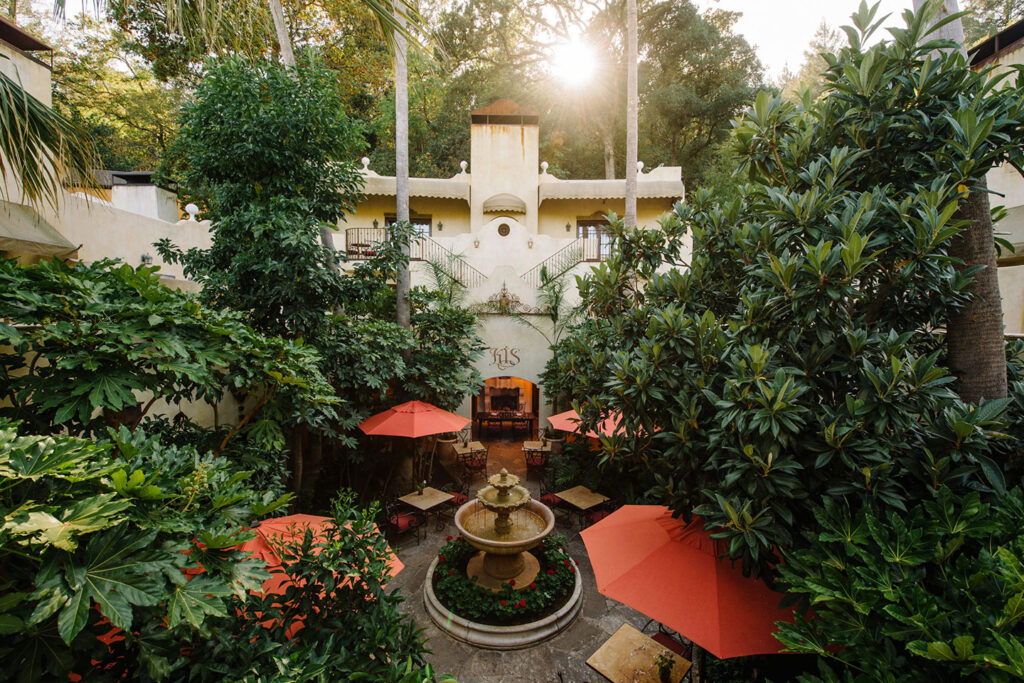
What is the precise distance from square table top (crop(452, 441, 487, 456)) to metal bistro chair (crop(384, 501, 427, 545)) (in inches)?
103

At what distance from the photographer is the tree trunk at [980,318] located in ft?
11.5

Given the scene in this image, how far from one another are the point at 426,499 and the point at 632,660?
502 centimetres

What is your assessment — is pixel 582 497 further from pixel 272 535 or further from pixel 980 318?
pixel 980 318

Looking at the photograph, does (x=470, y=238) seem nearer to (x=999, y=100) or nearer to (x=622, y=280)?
(x=622, y=280)

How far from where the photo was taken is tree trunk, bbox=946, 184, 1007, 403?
3500 mm

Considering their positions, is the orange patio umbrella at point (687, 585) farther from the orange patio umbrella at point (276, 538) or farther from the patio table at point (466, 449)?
the patio table at point (466, 449)

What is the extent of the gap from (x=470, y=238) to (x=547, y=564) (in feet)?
31.3

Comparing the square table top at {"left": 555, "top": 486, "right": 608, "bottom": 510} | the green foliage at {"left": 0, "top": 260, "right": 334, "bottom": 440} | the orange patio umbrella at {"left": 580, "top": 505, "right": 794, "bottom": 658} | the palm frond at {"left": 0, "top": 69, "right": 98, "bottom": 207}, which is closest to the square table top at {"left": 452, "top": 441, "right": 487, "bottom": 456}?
the square table top at {"left": 555, "top": 486, "right": 608, "bottom": 510}

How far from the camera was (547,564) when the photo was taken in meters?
7.53

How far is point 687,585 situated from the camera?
397 cm

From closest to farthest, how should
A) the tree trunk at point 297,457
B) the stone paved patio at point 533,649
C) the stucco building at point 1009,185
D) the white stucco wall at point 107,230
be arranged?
the stone paved patio at point 533,649, the white stucco wall at point 107,230, the tree trunk at point 297,457, the stucco building at point 1009,185

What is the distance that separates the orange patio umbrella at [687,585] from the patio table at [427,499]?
4601mm

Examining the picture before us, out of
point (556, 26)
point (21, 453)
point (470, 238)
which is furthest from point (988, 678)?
point (556, 26)

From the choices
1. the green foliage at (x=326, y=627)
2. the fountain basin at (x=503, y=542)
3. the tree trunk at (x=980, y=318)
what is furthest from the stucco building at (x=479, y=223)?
the tree trunk at (x=980, y=318)
